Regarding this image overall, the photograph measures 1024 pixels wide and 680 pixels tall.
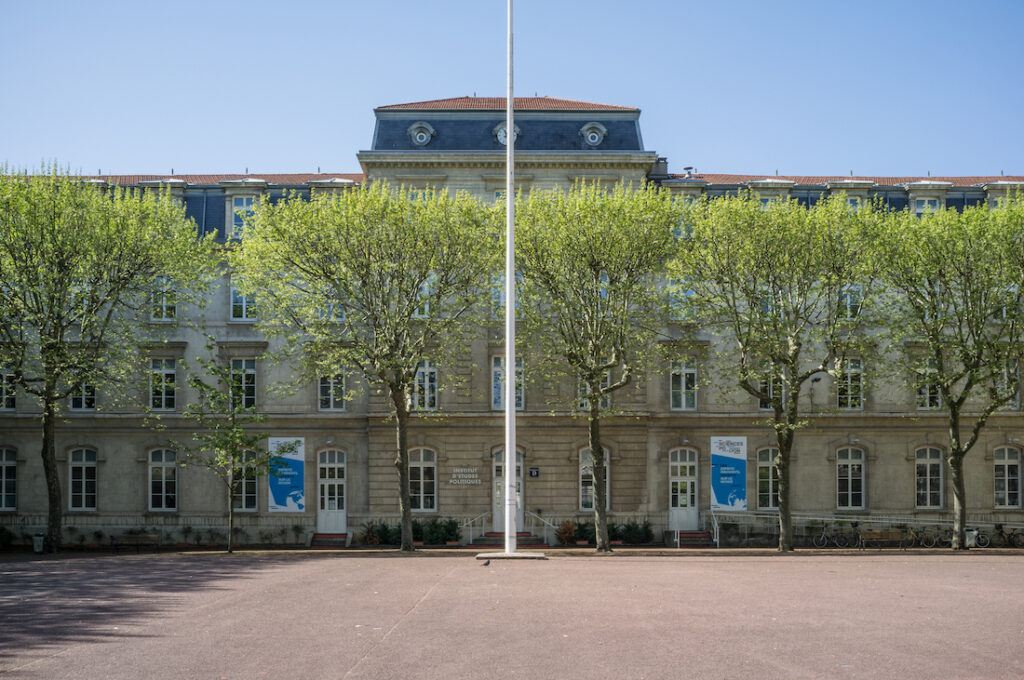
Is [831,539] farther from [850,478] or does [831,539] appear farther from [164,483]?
[164,483]

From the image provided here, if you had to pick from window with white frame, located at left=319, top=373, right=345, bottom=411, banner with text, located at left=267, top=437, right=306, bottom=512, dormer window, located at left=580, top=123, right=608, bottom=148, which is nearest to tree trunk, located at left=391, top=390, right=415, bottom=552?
window with white frame, located at left=319, top=373, right=345, bottom=411

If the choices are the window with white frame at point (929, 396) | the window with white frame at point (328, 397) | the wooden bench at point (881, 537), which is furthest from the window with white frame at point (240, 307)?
the window with white frame at point (929, 396)

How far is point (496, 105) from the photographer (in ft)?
142

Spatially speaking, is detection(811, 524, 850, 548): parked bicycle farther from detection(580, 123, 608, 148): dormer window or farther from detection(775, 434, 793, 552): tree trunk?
detection(580, 123, 608, 148): dormer window

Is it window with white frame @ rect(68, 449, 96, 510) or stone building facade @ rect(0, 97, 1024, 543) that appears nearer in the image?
stone building facade @ rect(0, 97, 1024, 543)

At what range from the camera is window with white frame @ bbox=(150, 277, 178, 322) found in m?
37.3

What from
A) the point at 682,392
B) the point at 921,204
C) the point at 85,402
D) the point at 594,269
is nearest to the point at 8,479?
the point at 85,402

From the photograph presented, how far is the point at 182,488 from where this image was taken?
41.7 metres

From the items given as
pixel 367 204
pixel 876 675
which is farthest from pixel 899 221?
pixel 876 675

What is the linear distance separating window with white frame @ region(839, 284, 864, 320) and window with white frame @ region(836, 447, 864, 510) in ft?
23.6

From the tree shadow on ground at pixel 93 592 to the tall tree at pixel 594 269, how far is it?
12.0m

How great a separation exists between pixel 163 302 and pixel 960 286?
29.8 meters

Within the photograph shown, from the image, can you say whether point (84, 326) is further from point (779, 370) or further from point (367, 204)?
point (779, 370)

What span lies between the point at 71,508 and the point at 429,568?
23370 mm
